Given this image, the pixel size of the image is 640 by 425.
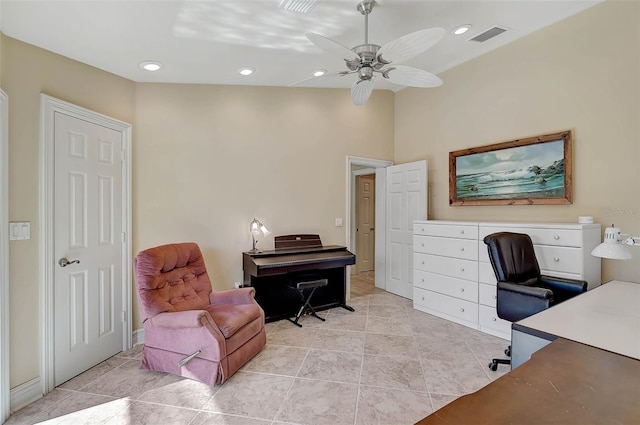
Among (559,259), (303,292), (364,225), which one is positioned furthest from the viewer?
(364,225)

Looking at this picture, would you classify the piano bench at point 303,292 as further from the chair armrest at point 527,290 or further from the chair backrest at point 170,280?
the chair armrest at point 527,290

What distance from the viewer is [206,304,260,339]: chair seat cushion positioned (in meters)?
2.42

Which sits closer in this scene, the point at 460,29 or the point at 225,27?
the point at 225,27

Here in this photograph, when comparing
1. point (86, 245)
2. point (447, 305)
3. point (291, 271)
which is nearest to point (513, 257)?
point (447, 305)

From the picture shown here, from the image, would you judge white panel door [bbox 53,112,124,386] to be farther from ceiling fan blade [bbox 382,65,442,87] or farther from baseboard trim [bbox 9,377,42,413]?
ceiling fan blade [bbox 382,65,442,87]

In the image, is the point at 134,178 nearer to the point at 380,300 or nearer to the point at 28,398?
the point at 28,398

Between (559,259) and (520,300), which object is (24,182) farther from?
(559,259)

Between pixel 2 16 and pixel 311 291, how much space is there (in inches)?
138

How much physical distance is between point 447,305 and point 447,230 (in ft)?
2.89

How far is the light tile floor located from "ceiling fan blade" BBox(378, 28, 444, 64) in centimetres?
235

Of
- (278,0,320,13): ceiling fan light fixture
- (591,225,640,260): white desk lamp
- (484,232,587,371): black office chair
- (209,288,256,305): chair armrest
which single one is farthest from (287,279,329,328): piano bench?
(278,0,320,13): ceiling fan light fixture

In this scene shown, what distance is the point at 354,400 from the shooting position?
2.11 meters

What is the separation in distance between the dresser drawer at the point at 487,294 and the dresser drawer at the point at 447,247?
1.02 feet

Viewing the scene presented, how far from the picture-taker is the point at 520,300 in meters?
2.33
